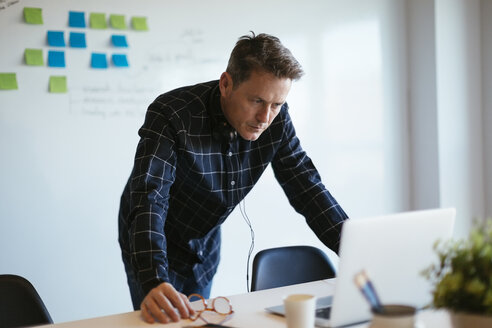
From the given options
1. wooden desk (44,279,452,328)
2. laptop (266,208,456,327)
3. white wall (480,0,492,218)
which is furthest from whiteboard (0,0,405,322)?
laptop (266,208,456,327)

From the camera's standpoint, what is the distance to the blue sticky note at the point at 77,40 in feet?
8.93

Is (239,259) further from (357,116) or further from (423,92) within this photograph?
(423,92)

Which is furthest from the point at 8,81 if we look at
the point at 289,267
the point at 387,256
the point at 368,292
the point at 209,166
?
the point at 368,292

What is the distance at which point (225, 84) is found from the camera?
1814mm

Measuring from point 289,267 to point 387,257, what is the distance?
967mm

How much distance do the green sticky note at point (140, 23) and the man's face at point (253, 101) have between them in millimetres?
1227

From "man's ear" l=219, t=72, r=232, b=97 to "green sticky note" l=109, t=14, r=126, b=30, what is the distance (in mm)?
1232

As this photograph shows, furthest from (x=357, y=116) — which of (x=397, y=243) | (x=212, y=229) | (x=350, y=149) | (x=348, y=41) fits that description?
(x=397, y=243)

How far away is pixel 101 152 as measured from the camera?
2.83 meters

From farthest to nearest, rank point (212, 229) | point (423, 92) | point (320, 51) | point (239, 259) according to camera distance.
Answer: point (423, 92) → point (320, 51) → point (239, 259) → point (212, 229)

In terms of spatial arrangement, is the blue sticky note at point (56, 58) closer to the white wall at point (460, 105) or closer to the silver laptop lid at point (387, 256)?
the silver laptop lid at point (387, 256)

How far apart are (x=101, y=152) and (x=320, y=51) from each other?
1.48 metres

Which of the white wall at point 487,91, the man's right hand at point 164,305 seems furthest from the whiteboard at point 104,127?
the man's right hand at point 164,305

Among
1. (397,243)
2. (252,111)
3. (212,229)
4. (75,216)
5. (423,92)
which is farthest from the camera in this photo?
(423,92)
